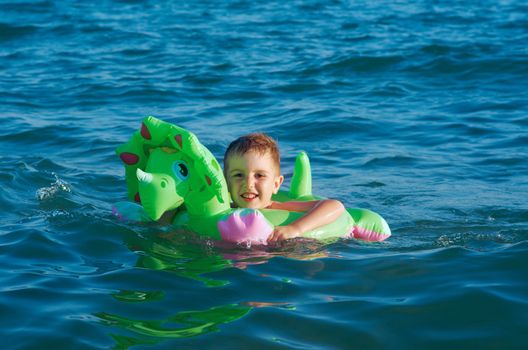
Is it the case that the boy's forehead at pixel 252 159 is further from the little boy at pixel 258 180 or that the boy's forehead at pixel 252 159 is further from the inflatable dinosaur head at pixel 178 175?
the inflatable dinosaur head at pixel 178 175

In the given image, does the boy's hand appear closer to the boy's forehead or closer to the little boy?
the little boy

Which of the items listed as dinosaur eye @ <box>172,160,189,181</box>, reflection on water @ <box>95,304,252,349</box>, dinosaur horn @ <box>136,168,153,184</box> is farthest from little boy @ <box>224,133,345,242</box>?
reflection on water @ <box>95,304,252,349</box>

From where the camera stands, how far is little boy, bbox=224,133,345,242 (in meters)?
6.46

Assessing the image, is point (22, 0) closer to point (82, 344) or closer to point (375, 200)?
point (375, 200)

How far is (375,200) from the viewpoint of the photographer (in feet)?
27.1

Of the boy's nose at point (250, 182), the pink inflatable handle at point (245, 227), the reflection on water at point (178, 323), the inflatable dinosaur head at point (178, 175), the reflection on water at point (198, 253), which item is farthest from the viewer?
the boy's nose at point (250, 182)

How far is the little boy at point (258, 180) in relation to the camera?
21.2 feet

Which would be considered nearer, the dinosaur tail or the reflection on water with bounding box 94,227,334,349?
the reflection on water with bounding box 94,227,334,349

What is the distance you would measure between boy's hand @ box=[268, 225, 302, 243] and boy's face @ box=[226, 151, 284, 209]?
1.21ft

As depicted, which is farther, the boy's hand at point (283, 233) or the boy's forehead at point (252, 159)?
the boy's forehead at point (252, 159)

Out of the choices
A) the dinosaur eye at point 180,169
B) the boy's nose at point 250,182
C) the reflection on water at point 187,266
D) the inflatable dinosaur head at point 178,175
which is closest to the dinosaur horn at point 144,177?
the inflatable dinosaur head at point 178,175

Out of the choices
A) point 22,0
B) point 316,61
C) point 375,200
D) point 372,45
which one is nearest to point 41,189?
point 375,200

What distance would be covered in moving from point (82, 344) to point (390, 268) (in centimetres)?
209

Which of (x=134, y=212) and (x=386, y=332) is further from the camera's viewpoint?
(x=134, y=212)
